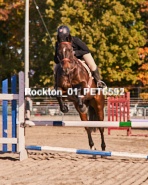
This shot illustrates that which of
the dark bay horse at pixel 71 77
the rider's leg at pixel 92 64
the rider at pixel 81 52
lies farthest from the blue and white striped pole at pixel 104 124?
the rider's leg at pixel 92 64

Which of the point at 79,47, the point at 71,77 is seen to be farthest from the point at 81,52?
the point at 71,77

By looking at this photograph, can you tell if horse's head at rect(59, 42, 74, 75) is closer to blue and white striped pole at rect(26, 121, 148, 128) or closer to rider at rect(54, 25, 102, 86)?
rider at rect(54, 25, 102, 86)

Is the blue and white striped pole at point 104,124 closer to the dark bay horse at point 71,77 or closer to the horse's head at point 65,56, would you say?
the dark bay horse at point 71,77

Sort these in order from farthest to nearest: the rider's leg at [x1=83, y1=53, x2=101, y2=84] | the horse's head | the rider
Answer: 1. the rider's leg at [x1=83, y1=53, x2=101, y2=84]
2. the rider
3. the horse's head

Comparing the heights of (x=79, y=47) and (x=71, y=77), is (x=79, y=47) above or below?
above

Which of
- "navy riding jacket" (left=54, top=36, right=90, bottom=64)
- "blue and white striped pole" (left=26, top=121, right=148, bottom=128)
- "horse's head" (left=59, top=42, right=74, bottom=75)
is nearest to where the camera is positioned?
"blue and white striped pole" (left=26, top=121, right=148, bottom=128)

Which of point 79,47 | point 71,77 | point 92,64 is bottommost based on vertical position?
point 71,77

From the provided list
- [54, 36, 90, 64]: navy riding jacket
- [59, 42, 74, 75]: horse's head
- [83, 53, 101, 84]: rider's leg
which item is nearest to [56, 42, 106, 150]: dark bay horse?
[59, 42, 74, 75]: horse's head

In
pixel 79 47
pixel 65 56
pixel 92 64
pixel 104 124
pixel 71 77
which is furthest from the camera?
pixel 92 64

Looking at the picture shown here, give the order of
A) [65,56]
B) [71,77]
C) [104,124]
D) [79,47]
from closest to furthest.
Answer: [104,124]
[65,56]
[71,77]
[79,47]

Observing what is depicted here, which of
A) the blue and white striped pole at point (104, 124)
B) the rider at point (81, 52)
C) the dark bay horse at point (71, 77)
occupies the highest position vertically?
the rider at point (81, 52)

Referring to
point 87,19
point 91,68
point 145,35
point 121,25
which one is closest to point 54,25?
point 87,19

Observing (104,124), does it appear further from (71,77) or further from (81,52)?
(81,52)

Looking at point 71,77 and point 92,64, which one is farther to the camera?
point 92,64
